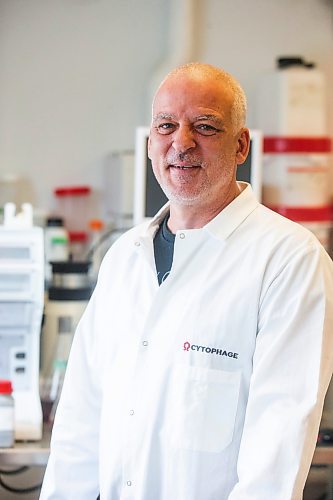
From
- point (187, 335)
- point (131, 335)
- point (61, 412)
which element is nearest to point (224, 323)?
point (187, 335)

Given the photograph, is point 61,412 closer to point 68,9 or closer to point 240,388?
point 240,388

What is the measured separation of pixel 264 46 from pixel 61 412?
2.38 m

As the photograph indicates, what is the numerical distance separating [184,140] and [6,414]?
0.99 metres

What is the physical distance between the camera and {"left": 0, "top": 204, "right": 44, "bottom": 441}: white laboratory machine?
250 cm

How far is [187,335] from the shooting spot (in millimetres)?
1581

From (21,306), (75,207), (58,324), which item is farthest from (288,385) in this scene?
(75,207)

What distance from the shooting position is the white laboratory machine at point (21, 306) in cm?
250

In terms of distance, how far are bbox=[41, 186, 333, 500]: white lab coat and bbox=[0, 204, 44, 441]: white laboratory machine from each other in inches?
29.0

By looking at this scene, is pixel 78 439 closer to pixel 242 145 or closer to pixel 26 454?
pixel 26 454

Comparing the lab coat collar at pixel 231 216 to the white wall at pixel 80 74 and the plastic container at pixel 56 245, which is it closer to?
the plastic container at pixel 56 245

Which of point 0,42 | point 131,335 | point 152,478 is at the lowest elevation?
point 152,478

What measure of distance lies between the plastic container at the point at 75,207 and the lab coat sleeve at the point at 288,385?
2.31 meters

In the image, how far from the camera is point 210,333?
1556 mm

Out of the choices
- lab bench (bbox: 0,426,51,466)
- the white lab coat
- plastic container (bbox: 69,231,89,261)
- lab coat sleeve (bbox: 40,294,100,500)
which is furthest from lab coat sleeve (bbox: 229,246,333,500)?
plastic container (bbox: 69,231,89,261)
